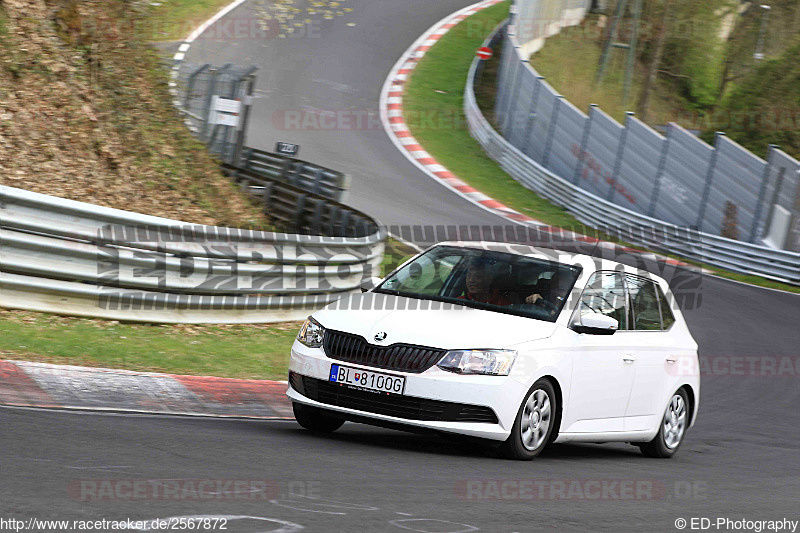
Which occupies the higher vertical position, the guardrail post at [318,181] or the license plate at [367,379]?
the license plate at [367,379]

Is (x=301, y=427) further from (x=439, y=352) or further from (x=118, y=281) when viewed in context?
(x=118, y=281)

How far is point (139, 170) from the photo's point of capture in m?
14.3

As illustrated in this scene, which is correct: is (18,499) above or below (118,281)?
above

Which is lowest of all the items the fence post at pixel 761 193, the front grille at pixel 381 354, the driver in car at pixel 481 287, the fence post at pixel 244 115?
the fence post at pixel 761 193

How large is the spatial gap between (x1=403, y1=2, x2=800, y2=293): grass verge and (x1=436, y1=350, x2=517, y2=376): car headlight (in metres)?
16.5

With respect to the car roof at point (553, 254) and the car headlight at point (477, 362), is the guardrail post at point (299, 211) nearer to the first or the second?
the car roof at point (553, 254)

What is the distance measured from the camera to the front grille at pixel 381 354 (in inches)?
292

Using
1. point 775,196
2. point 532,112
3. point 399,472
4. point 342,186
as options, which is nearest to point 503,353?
point 399,472

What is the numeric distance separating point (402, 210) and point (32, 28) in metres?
11.1

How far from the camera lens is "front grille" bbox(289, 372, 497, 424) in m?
7.41

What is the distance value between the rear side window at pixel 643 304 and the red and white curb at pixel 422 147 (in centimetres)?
1426

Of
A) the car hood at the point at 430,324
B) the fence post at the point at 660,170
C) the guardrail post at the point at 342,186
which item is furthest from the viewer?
the fence post at the point at 660,170

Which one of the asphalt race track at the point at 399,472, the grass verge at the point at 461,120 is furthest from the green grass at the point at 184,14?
the asphalt race track at the point at 399,472

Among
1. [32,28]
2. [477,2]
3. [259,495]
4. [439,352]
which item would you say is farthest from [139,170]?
[477,2]
